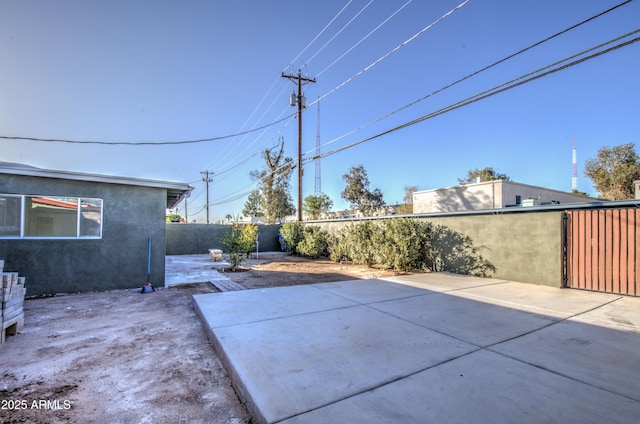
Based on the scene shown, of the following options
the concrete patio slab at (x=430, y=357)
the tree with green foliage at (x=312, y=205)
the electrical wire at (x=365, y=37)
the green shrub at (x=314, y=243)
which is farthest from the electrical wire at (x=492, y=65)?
the tree with green foliage at (x=312, y=205)

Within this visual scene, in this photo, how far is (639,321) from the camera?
4070mm

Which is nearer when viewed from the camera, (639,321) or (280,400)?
(280,400)

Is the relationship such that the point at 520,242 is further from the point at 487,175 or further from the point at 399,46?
the point at 487,175

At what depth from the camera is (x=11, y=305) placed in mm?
3744

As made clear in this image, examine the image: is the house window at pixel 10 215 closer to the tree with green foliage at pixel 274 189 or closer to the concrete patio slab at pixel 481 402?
the concrete patio slab at pixel 481 402

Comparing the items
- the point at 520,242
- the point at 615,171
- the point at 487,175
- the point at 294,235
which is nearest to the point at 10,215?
the point at 294,235

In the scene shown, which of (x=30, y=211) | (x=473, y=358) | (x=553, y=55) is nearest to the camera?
(x=473, y=358)

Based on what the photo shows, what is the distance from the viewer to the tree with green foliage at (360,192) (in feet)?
99.2

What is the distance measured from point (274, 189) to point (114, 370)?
92.6 feet

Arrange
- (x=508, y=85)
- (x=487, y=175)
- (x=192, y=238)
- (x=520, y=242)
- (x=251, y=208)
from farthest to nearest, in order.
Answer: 1. (x=251, y=208)
2. (x=487, y=175)
3. (x=192, y=238)
4. (x=520, y=242)
5. (x=508, y=85)

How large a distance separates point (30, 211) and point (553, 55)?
11179mm

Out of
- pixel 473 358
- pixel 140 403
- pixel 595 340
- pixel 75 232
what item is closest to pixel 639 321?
pixel 595 340

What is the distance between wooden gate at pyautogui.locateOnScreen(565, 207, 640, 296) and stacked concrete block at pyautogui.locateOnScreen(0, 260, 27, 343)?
10018 mm

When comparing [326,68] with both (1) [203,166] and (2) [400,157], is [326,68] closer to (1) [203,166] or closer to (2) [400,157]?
(2) [400,157]
